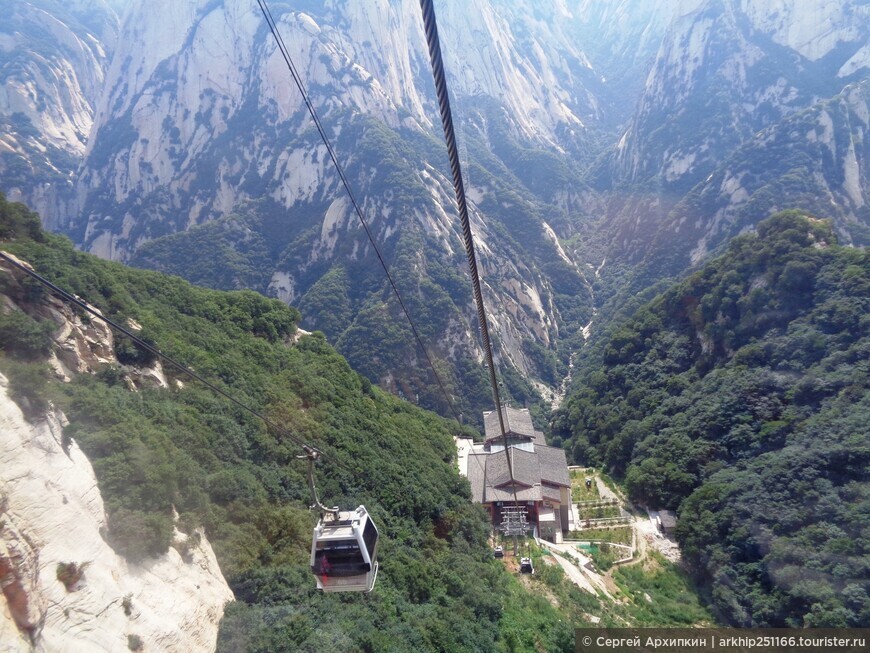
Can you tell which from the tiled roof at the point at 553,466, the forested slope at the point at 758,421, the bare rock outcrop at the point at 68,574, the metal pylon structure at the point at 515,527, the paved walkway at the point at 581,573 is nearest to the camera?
the bare rock outcrop at the point at 68,574

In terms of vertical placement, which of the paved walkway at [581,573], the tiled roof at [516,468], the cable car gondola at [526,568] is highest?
the tiled roof at [516,468]

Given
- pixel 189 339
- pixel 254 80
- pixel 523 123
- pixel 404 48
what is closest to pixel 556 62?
pixel 523 123

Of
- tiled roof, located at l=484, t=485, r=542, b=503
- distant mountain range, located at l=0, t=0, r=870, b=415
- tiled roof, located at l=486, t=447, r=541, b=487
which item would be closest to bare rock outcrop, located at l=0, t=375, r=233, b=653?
tiled roof, located at l=484, t=485, r=542, b=503

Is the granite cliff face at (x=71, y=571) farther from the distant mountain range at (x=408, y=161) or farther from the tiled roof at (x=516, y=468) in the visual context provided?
the distant mountain range at (x=408, y=161)

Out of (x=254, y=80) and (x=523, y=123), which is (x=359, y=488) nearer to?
(x=254, y=80)

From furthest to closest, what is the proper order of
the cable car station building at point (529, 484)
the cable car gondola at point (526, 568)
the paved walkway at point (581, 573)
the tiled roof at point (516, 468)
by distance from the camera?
the tiled roof at point (516, 468)
the cable car station building at point (529, 484)
the paved walkway at point (581, 573)
the cable car gondola at point (526, 568)

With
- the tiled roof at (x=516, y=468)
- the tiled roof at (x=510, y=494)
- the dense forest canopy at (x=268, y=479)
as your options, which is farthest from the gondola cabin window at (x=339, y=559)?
the tiled roof at (x=516, y=468)

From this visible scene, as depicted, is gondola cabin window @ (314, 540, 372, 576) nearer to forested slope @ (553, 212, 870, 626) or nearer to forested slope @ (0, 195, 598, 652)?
forested slope @ (0, 195, 598, 652)

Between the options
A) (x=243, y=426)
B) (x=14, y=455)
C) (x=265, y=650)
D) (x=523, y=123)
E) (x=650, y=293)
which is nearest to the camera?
(x=14, y=455)
